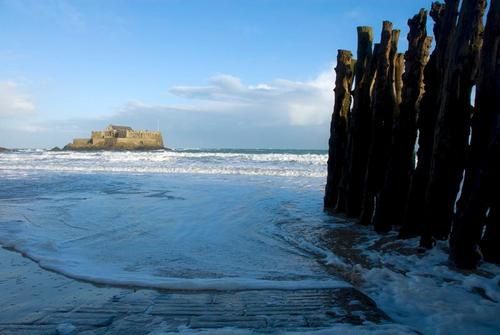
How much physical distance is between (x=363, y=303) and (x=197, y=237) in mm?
3136

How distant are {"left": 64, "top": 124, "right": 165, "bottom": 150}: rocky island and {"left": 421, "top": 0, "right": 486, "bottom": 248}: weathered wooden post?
69.0m

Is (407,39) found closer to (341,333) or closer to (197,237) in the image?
(197,237)

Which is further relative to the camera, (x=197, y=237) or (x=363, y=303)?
(x=197, y=237)

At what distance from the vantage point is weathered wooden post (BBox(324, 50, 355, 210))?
874 cm

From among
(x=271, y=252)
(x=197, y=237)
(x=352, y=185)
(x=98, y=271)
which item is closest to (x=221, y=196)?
(x=352, y=185)

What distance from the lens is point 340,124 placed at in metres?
8.83

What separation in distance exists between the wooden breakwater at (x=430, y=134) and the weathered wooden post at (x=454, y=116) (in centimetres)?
1

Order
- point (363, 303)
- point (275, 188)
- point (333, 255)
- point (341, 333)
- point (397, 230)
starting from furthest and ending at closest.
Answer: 1. point (275, 188)
2. point (397, 230)
3. point (333, 255)
4. point (363, 303)
5. point (341, 333)

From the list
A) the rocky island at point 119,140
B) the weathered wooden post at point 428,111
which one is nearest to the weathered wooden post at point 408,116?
the weathered wooden post at point 428,111

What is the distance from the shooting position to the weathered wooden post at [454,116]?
4625 millimetres

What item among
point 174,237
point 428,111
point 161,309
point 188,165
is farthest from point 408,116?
point 188,165

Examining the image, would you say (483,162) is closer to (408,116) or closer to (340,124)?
(408,116)

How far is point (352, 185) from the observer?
25.5 feet

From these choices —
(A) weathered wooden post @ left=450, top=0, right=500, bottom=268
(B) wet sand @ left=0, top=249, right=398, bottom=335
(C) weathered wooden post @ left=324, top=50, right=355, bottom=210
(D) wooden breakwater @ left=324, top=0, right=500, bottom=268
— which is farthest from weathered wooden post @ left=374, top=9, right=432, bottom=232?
(B) wet sand @ left=0, top=249, right=398, bottom=335
